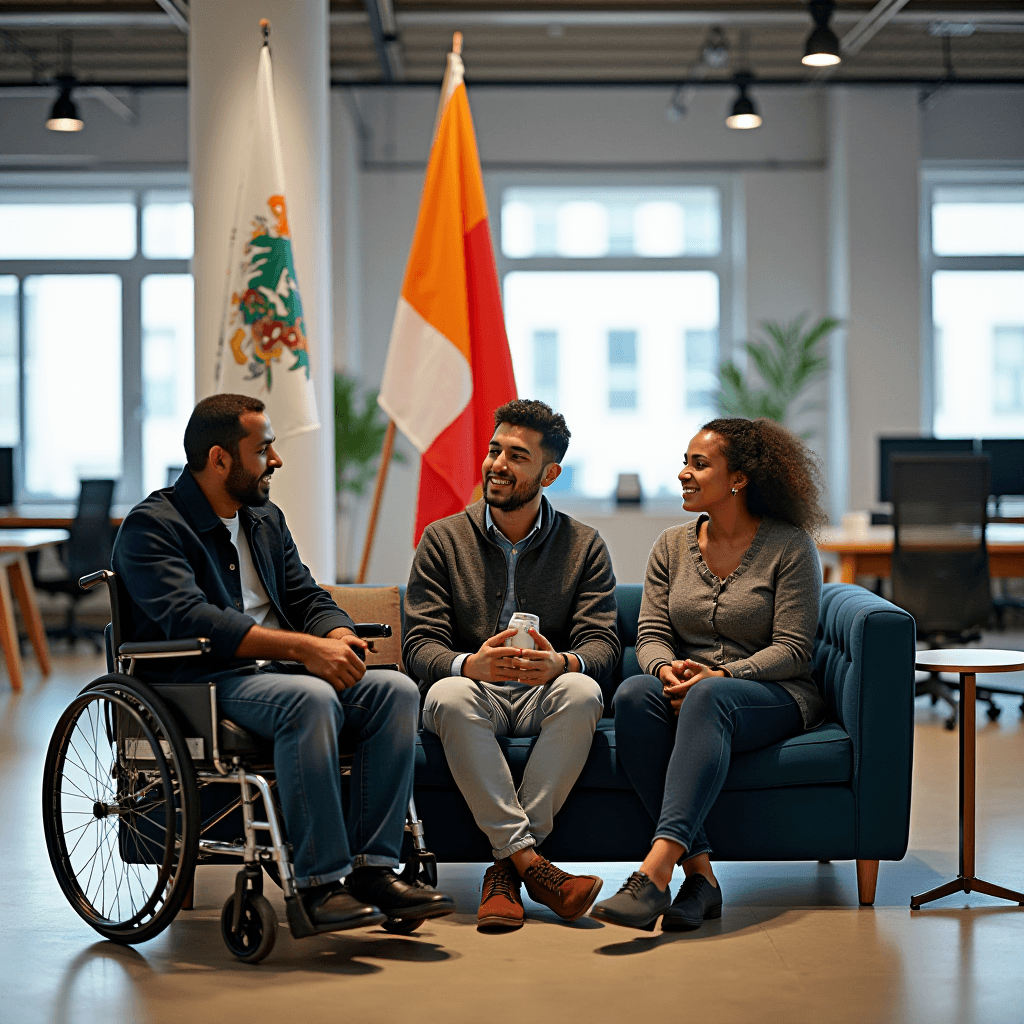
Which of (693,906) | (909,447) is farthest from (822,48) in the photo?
(693,906)

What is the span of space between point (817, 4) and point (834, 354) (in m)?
3.22

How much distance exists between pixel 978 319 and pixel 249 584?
26.9ft

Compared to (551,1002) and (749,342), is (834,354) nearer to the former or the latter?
(749,342)

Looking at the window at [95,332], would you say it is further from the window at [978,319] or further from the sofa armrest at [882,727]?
the sofa armrest at [882,727]

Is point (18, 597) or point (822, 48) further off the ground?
point (822, 48)

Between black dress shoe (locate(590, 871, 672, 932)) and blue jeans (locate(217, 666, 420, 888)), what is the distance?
1.53ft

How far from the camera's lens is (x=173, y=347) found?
31.9 feet

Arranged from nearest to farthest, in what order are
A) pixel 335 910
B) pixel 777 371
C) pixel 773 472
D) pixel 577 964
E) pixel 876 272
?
pixel 335 910 → pixel 577 964 → pixel 773 472 → pixel 777 371 → pixel 876 272

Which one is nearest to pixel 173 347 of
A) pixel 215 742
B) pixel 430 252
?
pixel 430 252

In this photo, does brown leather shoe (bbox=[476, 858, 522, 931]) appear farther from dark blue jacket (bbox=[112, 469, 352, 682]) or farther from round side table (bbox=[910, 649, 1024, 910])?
round side table (bbox=[910, 649, 1024, 910])

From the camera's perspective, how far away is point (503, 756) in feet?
9.48

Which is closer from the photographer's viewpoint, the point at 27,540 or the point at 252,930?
the point at 252,930


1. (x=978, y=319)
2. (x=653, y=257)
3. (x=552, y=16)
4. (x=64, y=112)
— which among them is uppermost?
(x=552, y=16)

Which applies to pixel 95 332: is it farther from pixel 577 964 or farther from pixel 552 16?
pixel 577 964
